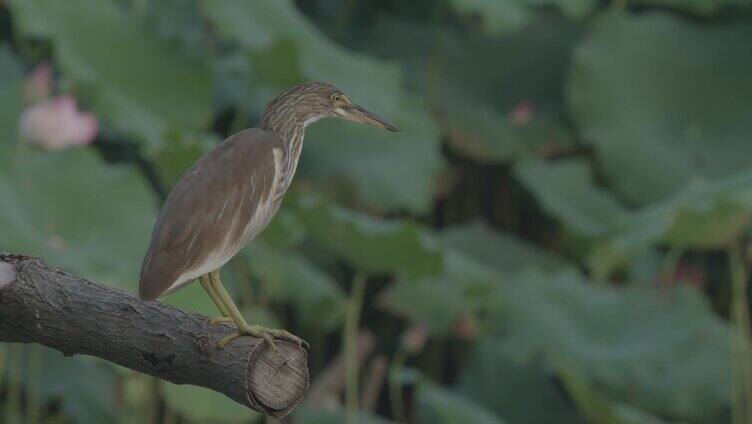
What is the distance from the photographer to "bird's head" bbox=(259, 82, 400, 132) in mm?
2158

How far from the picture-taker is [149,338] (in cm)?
209

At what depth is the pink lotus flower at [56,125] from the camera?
15.0 feet

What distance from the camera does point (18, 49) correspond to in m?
6.38

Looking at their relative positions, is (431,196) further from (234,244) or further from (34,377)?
(234,244)

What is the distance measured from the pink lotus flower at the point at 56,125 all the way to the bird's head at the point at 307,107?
246 centimetres

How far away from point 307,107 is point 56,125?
2535mm

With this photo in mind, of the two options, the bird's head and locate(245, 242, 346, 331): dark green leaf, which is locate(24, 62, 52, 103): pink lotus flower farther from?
the bird's head

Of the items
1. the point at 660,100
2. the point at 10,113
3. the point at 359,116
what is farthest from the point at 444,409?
the point at 359,116

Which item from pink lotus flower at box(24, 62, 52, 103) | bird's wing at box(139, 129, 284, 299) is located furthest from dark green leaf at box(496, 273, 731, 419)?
bird's wing at box(139, 129, 284, 299)

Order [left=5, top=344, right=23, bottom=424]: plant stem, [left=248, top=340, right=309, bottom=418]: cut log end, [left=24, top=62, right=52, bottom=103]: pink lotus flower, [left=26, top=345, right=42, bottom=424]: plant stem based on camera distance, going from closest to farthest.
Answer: [left=248, top=340, right=309, bottom=418]: cut log end
[left=5, top=344, right=23, bottom=424]: plant stem
[left=26, top=345, right=42, bottom=424]: plant stem
[left=24, top=62, right=52, bottom=103]: pink lotus flower

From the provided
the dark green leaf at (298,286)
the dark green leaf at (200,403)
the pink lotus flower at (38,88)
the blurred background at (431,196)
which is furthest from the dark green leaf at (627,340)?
the pink lotus flower at (38,88)

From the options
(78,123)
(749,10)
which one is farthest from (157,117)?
(749,10)

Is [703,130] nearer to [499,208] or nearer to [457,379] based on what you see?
[499,208]

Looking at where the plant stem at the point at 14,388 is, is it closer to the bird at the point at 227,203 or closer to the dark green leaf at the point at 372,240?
the dark green leaf at the point at 372,240
